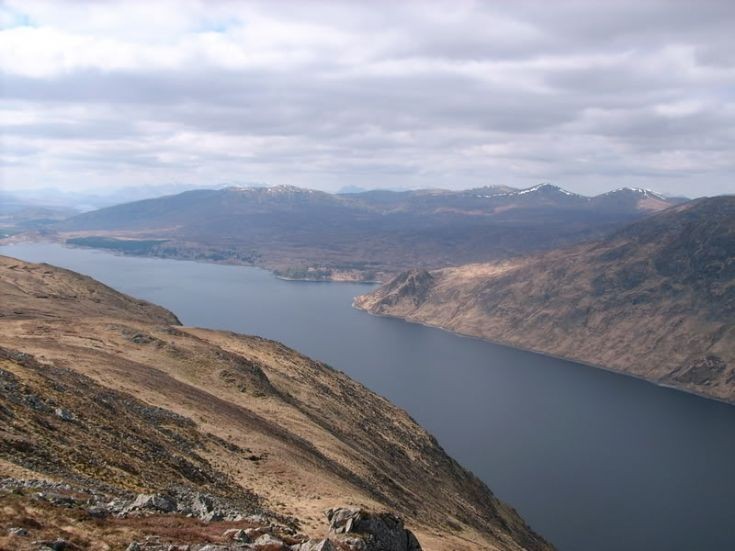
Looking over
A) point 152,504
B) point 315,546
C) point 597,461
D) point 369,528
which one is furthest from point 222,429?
point 597,461

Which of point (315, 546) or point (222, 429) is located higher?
point (315, 546)

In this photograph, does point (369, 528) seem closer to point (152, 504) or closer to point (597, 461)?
point (152, 504)

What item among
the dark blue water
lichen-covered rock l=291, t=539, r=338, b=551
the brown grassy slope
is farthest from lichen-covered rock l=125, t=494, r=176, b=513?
the dark blue water

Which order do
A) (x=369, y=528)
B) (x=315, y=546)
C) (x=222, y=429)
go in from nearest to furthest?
(x=315, y=546), (x=369, y=528), (x=222, y=429)

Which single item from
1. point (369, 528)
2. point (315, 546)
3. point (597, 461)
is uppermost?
point (315, 546)

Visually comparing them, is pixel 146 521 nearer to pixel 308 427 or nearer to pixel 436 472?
pixel 308 427

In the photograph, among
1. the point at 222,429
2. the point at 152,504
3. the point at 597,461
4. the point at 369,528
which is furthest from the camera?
the point at 597,461

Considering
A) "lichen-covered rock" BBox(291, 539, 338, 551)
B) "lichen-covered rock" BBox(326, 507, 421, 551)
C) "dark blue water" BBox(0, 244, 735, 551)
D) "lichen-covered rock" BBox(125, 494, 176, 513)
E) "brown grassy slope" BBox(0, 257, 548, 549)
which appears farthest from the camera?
"dark blue water" BBox(0, 244, 735, 551)

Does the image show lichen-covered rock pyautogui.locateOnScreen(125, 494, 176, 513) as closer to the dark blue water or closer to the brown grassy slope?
the brown grassy slope

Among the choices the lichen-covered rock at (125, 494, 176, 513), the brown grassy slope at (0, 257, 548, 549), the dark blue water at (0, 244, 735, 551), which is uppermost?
the lichen-covered rock at (125, 494, 176, 513)

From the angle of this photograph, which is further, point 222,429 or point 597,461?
point 597,461
